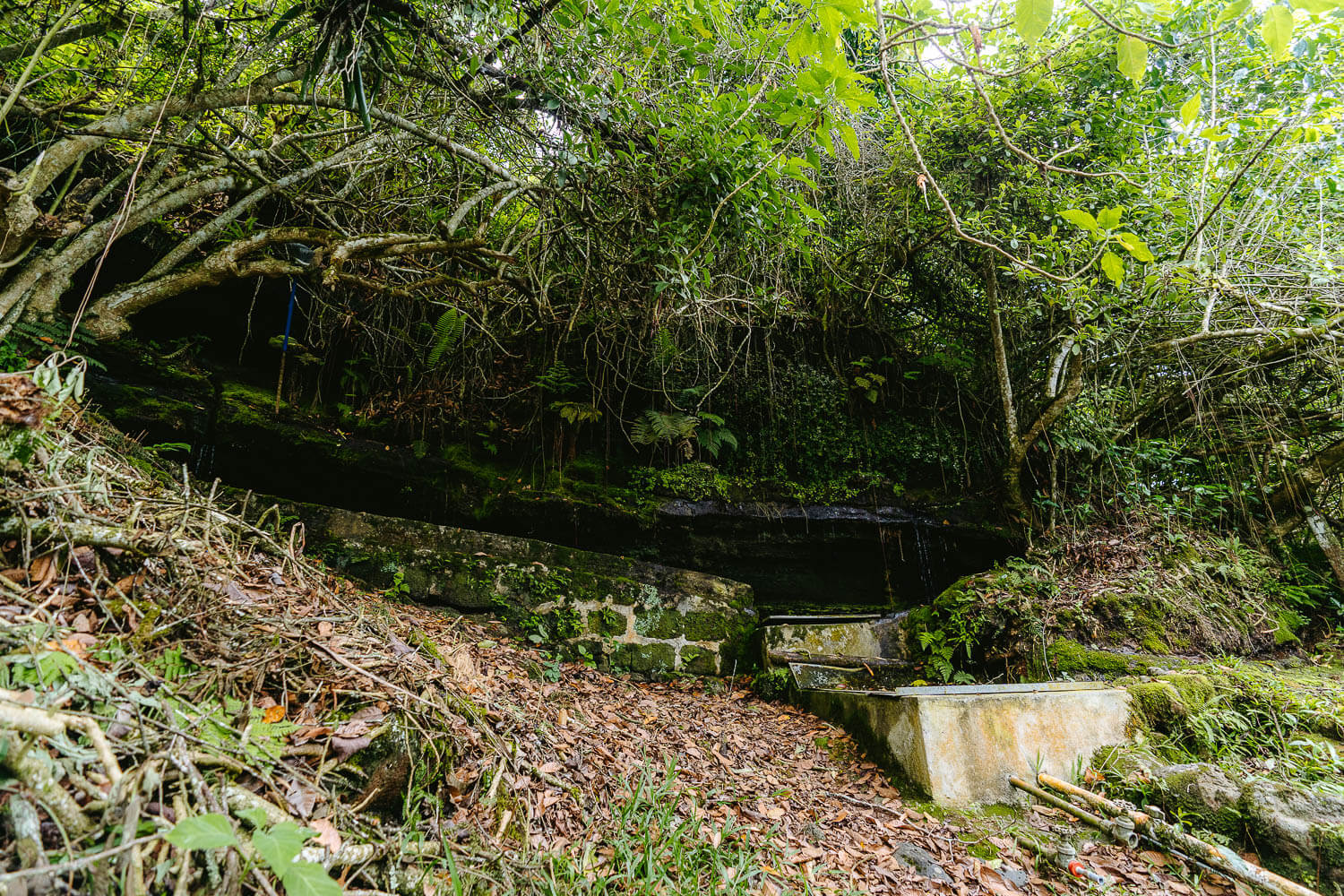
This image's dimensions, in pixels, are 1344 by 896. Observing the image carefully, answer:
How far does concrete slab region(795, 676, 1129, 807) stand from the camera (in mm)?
3393

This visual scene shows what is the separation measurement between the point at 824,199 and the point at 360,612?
677 cm

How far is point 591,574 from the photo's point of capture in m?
5.21

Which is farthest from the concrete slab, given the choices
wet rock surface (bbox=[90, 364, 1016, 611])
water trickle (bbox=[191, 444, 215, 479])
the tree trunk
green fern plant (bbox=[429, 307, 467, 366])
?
water trickle (bbox=[191, 444, 215, 479])

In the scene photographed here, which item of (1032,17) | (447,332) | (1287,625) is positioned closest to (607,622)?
(447,332)

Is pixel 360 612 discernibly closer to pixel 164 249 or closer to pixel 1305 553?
pixel 164 249

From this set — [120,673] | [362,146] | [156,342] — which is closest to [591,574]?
[120,673]

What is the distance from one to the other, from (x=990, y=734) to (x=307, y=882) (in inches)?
149

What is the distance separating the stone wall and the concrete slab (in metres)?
2.08

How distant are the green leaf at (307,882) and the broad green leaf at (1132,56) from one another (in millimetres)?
2409

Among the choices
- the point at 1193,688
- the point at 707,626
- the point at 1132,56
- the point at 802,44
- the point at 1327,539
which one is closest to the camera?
the point at 1132,56

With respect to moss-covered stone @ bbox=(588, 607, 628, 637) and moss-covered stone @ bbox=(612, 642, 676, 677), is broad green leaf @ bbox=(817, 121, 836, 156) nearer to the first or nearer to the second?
moss-covered stone @ bbox=(588, 607, 628, 637)

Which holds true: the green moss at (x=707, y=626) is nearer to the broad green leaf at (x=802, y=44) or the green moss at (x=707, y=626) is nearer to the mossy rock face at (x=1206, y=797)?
the mossy rock face at (x=1206, y=797)

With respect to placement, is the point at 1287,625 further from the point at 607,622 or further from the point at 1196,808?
the point at 607,622

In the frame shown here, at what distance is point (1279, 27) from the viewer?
1.03 m
